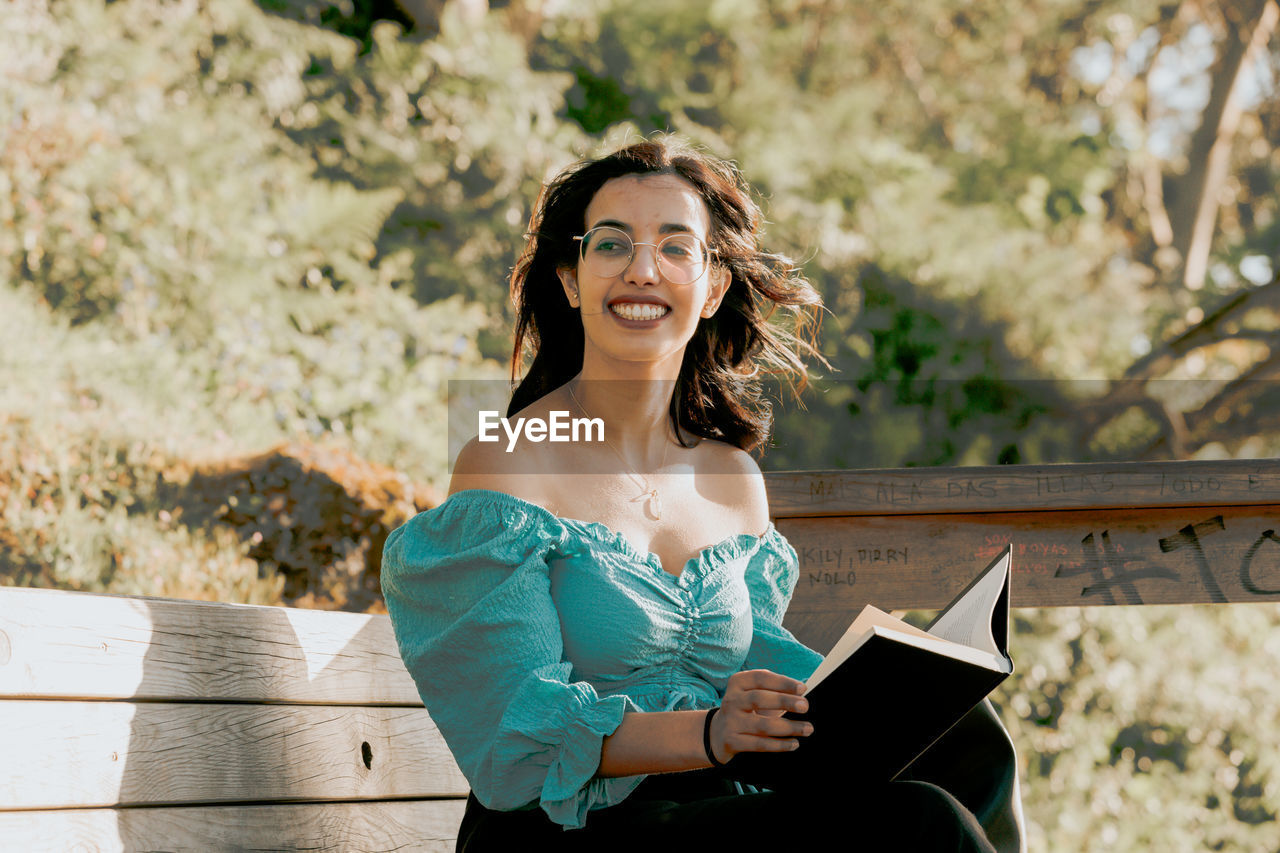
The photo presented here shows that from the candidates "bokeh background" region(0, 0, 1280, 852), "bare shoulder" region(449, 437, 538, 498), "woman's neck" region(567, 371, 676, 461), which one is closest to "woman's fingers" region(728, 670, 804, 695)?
"bare shoulder" region(449, 437, 538, 498)

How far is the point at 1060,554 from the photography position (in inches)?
99.0

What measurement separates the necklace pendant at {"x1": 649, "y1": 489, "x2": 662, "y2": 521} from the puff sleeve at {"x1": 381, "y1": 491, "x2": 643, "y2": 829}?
23 cm

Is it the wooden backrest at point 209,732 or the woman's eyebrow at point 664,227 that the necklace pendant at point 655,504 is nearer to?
the woman's eyebrow at point 664,227

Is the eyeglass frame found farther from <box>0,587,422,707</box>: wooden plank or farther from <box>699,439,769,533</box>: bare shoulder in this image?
<box>0,587,422,707</box>: wooden plank

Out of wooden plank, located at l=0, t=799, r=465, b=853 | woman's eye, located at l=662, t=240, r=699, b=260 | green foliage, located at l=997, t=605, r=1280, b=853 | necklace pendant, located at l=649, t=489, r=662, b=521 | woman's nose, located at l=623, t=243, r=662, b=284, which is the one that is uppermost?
woman's eye, located at l=662, t=240, r=699, b=260

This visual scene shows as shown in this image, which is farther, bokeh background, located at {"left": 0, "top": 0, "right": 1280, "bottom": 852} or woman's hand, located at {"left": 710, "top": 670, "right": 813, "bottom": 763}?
bokeh background, located at {"left": 0, "top": 0, "right": 1280, "bottom": 852}

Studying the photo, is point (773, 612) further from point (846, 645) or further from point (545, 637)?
point (846, 645)

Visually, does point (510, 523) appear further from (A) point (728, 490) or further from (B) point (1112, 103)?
(B) point (1112, 103)

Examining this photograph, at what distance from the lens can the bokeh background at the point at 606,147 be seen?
4.29 meters

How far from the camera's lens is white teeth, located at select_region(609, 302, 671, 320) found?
6.37 feet

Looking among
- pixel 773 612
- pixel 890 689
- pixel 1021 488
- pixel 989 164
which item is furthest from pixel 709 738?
pixel 989 164

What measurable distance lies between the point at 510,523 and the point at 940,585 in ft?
3.64

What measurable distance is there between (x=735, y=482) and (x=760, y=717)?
0.79m

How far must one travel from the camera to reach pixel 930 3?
28.1ft
